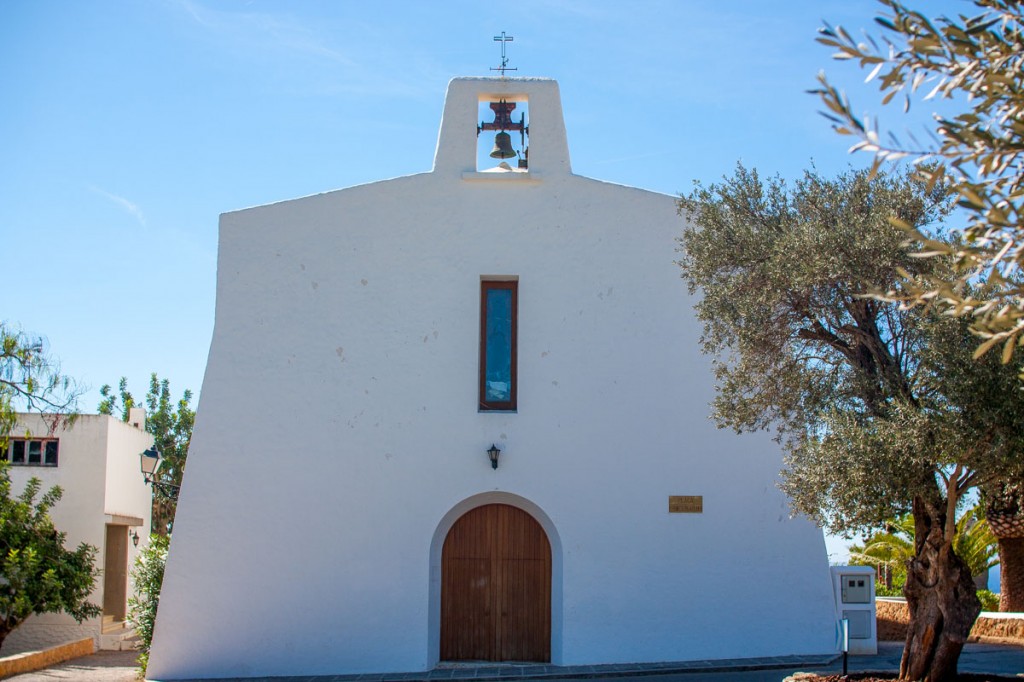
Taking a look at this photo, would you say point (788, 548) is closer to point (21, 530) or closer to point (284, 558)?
point (284, 558)

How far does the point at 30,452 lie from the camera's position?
1883cm

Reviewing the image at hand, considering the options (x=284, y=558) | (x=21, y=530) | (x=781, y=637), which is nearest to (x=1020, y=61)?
(x=781, y=637)

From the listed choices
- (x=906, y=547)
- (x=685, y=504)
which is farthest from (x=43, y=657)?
(x=906, y=547)

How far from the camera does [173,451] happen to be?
92.7 feet

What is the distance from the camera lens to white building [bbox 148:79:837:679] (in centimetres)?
1261

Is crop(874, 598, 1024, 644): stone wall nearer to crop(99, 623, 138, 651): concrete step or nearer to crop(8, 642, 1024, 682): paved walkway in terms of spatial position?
crop(8, 642, 1024, 682): paved walkway

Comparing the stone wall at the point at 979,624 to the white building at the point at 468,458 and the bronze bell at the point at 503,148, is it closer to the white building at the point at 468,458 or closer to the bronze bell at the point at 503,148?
the white building at the point at 468,458

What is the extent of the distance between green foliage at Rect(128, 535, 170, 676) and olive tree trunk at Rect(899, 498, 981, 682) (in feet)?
29.9

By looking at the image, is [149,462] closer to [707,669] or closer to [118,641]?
[118,641]

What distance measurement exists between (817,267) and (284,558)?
7180mm

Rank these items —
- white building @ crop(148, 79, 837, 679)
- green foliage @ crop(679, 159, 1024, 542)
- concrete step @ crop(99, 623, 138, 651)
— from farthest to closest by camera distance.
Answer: concrete step @ crop(99, 623, 138, 651) < white building @ crop(148, 79, 837, 679) < green foliage @ crop(679, 159, 1024, 542)

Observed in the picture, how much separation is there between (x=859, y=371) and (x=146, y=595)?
31.8 ft

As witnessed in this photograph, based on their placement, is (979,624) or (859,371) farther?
(979,624)

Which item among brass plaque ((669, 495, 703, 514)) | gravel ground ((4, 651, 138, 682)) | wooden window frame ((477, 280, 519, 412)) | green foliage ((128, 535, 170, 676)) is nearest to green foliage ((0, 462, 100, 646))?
gravel ground ((4, 651, 138, 682))
